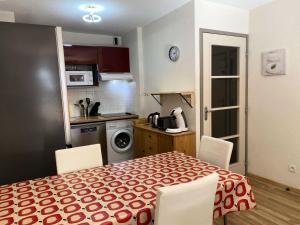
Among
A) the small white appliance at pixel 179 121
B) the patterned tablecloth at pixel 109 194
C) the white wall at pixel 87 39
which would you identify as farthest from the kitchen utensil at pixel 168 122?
the white wall at pixel 87 39

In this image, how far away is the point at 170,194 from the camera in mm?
1090

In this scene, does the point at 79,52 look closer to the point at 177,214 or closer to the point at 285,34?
the point at 285,34

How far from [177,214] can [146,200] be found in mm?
185

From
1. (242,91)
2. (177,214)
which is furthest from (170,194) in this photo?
(242,91)

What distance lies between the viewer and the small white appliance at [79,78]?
3.84m

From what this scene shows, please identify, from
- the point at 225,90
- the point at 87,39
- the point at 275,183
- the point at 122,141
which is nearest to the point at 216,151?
the point at 225,90

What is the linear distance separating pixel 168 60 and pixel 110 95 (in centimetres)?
164

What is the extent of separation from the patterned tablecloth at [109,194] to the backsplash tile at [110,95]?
2569mm

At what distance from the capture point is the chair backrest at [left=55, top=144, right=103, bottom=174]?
1.79m

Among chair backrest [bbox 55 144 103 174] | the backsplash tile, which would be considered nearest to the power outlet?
chair backrest [bbox 55 144 103 174]

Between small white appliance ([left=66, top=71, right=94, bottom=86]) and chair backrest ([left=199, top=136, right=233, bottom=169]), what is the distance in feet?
8.56

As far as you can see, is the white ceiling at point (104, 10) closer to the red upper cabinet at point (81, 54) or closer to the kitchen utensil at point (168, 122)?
the red upper cabinet at point (81, 54)

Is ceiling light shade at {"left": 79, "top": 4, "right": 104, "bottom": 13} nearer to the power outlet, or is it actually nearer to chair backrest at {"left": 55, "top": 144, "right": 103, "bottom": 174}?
chair backrest at {"left": 55, "top": 144, "right": 103, "bottom": 174}

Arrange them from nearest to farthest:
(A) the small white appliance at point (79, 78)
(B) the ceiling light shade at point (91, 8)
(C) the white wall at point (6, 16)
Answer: (B) the ceiling light shade at point (91, 8) < (C) the white wall at point (6, 16) < (A) the small white appliance at point (79, 78)
